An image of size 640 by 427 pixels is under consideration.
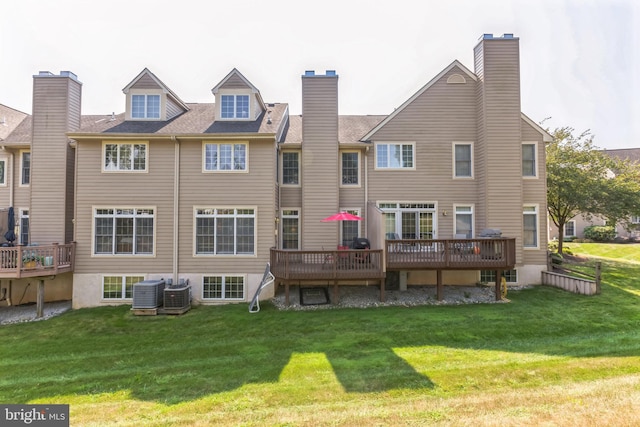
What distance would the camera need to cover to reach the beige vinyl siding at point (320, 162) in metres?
12.5

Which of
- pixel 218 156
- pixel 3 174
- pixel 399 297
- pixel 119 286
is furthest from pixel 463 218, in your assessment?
pixel 3 174

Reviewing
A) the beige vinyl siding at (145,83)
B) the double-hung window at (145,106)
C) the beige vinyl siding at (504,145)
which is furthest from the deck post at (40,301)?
the beige vinyl siding at (504,145)

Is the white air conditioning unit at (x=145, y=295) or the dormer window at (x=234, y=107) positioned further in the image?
the dormer window at (x=234, y=107)

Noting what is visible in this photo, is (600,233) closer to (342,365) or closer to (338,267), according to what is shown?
(338,267)

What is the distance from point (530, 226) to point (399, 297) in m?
6.82

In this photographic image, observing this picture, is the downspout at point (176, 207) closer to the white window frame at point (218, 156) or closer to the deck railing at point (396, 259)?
the white window frame at point (218, 156)

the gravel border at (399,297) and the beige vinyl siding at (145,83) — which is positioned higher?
the beige vinyl siding at (145,83)

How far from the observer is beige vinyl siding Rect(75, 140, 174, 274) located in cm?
1166

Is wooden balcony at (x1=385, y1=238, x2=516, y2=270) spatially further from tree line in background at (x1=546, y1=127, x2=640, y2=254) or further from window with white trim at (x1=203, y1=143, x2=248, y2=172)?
tree line in background at (x1=546, y1=127, x2=640, y2=254)

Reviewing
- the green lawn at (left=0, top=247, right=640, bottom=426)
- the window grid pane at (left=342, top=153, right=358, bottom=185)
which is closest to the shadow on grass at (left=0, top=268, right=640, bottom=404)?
the green lawn at (left=0, top=247, right=640, bottom=426)

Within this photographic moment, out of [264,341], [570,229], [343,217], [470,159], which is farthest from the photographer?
[570,229]

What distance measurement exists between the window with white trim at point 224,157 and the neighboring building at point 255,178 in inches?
1.6

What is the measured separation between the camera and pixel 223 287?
11734 mm

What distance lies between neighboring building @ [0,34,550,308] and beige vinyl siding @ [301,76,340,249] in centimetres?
4
